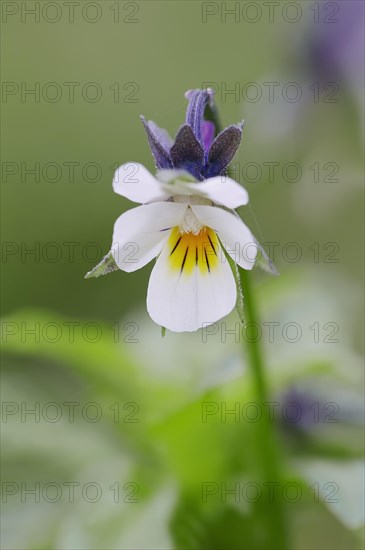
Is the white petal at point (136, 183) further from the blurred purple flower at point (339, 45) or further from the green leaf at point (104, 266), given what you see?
the blurred purple flower at point (339, 45)

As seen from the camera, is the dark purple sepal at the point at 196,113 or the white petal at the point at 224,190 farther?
the dark purple sepal at the point at 196,113

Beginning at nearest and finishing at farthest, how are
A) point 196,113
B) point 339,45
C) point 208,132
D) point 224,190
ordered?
1. point 224,190
2. point 196,113
3. point 208,132
4. point 339,45

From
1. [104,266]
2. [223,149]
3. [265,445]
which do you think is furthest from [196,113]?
[265,445]

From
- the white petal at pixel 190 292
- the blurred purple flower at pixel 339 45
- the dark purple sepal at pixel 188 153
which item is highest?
the blurred purple flower at pixel 339 45

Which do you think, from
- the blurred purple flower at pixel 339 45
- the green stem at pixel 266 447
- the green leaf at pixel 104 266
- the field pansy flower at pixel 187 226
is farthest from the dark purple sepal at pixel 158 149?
Answer: the blurred purple flower at pixel 339 45

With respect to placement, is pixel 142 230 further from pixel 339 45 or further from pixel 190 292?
pixel 339 45

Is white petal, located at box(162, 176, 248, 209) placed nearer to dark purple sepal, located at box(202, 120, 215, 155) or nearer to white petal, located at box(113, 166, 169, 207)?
white petal, located at box(113, 166, 169, 207)

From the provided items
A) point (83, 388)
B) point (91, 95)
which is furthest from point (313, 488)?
point (91, 95)

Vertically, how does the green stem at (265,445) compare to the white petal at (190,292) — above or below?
below
